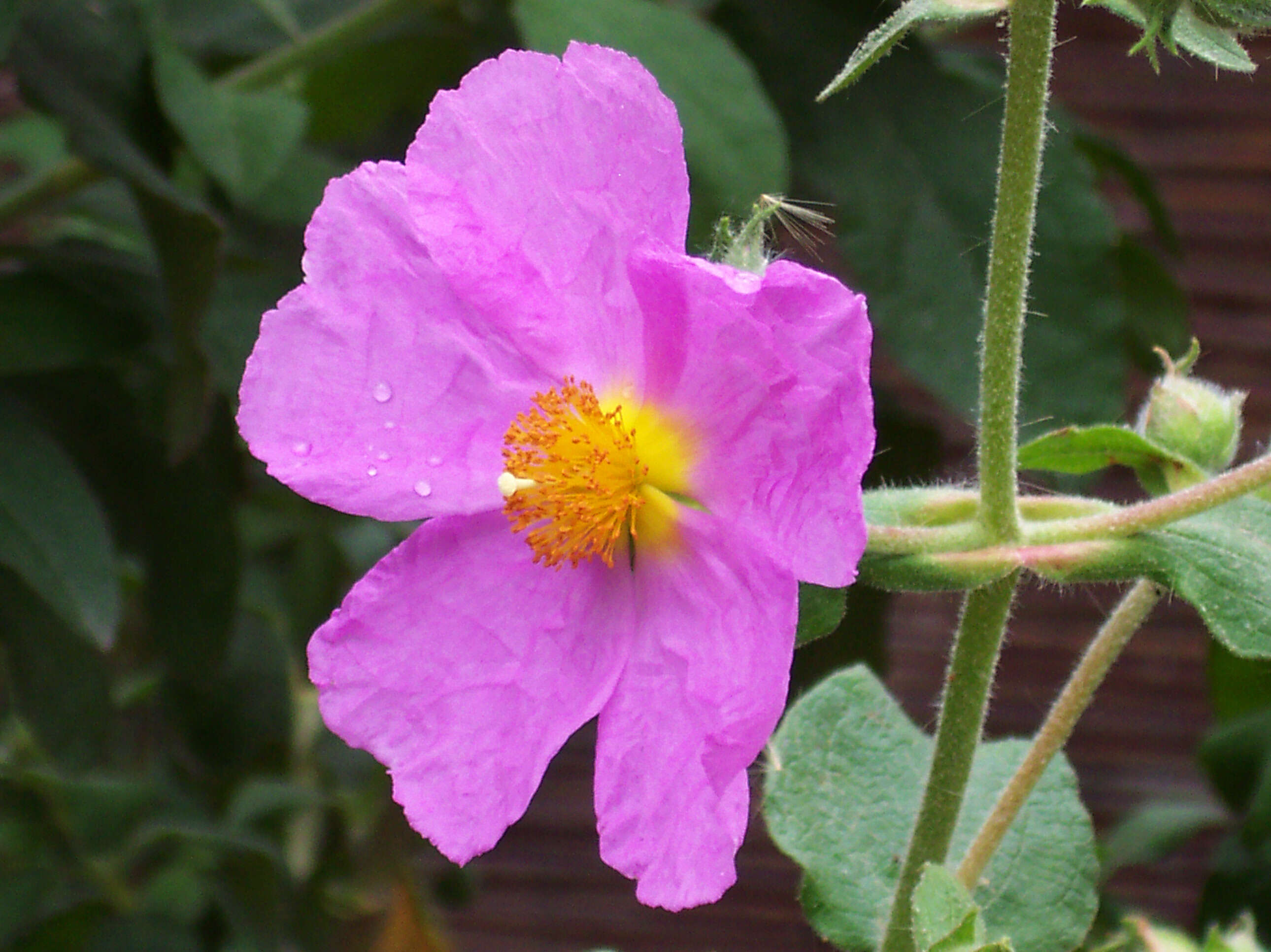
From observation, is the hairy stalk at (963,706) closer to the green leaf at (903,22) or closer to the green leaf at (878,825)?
the green leaf at (878,825)

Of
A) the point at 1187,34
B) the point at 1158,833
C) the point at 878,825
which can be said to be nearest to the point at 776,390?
the point at 1187,34

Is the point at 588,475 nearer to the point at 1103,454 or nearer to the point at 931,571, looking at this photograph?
the point at 931,571

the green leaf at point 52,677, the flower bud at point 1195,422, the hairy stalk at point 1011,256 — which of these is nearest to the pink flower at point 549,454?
the hairy stalk at point 1011,256

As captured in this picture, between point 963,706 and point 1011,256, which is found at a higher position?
point 1011,256

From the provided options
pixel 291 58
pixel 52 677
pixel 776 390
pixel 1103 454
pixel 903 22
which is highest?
pixel 903 22

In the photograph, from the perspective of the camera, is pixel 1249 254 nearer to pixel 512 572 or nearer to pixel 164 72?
pixel 164 72
